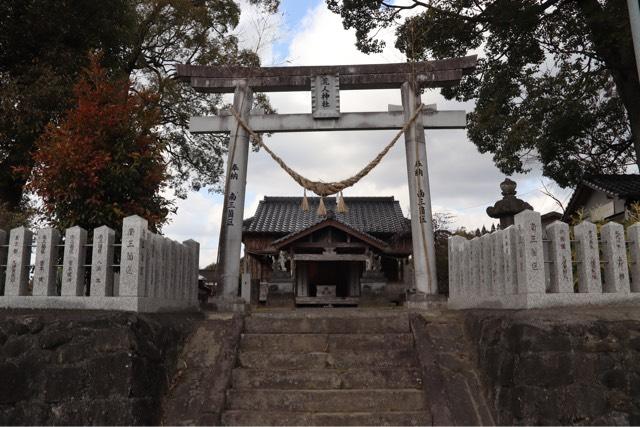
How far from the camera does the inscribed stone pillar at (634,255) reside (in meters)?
6.10

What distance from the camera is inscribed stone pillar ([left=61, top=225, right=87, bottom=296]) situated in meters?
6.03

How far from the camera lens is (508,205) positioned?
34.9 feet

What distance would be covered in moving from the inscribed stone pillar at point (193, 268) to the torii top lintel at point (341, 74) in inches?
118

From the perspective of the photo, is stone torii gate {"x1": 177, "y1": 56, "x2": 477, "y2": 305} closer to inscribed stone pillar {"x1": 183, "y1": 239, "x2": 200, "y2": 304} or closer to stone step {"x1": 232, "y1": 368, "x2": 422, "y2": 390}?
inscribed stone pillar {"x1": 183, "y1": 239, "x2": 200, "y2": 304}

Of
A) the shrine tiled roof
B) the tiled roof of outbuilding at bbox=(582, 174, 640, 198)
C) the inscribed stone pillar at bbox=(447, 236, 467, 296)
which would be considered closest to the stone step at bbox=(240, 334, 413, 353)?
the inscribed stone pillar at bbox=(447, 236, 467, 296)

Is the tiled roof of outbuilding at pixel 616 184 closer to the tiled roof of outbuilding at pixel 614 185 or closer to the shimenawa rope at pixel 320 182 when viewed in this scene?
the tiled roof of outbuilding at pixel 614 185

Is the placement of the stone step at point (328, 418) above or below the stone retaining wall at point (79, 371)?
below

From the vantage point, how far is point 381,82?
940 cm

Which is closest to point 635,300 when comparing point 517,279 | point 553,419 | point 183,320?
point 517,279

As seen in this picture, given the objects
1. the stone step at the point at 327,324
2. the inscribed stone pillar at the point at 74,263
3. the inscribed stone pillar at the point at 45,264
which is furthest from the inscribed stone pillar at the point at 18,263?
the stone step at the point at 327,324

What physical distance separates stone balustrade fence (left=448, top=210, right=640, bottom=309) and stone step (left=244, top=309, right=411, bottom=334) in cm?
131

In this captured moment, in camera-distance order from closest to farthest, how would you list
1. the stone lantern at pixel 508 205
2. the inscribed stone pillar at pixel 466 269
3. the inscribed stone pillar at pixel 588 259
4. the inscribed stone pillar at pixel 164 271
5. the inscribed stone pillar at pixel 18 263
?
1. the inscribed stone pillar at pixel 588 259
2. the inscribed stone pillar at pixel 18 263
3. the inscribed stone pillar at pixel 164 271
4. the inscribed stone pillar at pixel 466 269
5. the stone lantern at pixel 508 205

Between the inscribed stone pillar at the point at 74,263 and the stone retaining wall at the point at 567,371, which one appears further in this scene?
the inscribed stone pillar at the point at 74,263

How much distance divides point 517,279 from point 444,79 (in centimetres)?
468
